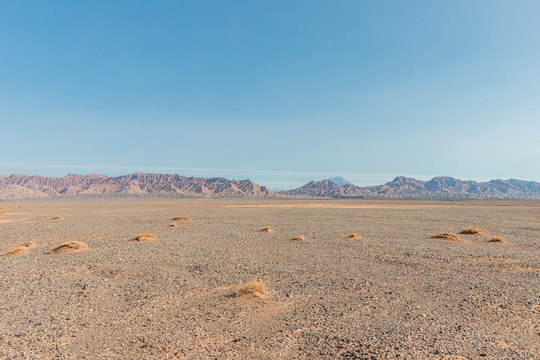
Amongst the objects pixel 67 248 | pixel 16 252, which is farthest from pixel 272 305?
pixel 16 252

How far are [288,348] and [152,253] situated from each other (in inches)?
468

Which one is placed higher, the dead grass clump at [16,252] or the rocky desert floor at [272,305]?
the rocky desert floor at [272,305]

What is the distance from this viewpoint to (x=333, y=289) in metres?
9.68

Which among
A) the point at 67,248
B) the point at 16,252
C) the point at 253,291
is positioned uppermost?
the point at 253,291

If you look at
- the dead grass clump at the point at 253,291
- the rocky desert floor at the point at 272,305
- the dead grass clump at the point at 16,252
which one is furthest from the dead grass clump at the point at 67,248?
the dead grass clump at the point at 253,291

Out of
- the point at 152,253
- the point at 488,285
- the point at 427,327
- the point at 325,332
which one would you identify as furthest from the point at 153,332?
the point at 488,285

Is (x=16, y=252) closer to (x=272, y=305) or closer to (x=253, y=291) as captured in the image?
(x=253, y=291)

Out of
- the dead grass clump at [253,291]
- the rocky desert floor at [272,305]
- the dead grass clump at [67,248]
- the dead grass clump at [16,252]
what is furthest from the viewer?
the dead grass clump at [67,248]

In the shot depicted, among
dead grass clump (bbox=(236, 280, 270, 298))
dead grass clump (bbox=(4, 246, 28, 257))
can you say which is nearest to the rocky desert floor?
dead grass clump (bbox=(236, 280, 270, 298))

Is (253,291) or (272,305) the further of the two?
(253,291)

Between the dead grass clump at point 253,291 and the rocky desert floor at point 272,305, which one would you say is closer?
the rocky desert floor at point 272,305

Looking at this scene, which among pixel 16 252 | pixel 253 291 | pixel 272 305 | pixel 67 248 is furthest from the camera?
pixel 67 248

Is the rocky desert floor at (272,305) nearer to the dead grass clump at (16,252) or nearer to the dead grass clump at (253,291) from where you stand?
the dead grass clump at (253,291)

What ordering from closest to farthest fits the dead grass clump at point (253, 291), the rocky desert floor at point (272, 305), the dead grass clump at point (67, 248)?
the rocky desert floor at point (272, 305) < the dead grass clump at point (253, 291) < the dead grass clump at point (67, 248)
